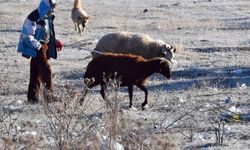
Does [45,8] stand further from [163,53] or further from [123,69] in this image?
[163,53]

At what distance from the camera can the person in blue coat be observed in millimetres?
13500

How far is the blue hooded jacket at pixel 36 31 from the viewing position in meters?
13.5

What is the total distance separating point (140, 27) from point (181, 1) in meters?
14.5

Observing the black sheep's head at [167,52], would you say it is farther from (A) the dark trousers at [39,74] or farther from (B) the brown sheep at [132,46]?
(A) the dark trousers at [39,74]

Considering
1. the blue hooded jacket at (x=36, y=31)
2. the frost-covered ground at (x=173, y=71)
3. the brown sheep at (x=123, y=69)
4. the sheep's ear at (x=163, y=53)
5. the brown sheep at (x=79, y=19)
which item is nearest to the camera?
the frost-covered ground at (x=173, y=71)

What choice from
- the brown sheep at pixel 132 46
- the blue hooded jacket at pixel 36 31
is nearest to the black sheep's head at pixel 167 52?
the brown sheep at pixel 132 46

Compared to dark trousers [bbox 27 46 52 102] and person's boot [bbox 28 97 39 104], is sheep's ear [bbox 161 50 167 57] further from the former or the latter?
person's boot [bbox 28 97 39 104]

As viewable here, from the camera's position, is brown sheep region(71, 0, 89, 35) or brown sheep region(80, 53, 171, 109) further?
brown sheep region(71, 0, 89, 35)

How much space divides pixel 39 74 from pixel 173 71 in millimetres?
5646

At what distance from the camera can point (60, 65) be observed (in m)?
20.5

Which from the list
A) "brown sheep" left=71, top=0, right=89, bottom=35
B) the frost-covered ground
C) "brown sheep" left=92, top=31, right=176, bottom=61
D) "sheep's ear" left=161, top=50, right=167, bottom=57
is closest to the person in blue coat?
the frost-covered ground

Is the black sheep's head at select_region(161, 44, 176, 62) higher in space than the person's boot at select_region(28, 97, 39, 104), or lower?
lower

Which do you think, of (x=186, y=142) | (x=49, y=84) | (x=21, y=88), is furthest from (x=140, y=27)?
(x=186, y=142)

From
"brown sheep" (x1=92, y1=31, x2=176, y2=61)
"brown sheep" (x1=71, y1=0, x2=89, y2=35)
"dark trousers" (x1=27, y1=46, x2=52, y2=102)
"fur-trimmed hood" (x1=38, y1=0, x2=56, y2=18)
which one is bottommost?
"brown sheep" (x1=71, y1=0, x2=89, y2=35)
